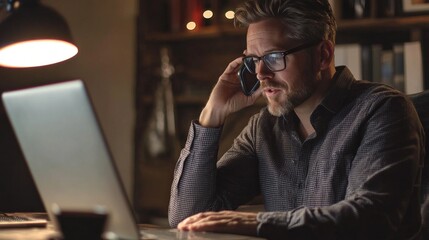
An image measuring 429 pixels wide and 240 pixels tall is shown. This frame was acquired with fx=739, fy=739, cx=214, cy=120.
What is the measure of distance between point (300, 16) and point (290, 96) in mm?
220

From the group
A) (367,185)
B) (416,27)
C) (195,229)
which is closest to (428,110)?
(367,185)

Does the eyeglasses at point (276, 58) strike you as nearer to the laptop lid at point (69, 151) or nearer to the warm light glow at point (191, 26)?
the laptop lid at point (69, 151)

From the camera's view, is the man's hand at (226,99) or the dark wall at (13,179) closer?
the man's hand at (226,99)

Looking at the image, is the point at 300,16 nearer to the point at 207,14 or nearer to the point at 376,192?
the point at 376,192

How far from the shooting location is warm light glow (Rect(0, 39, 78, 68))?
2117 millimetres

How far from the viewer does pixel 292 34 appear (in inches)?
79.5

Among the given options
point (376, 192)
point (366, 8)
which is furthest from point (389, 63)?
point (376, 192)

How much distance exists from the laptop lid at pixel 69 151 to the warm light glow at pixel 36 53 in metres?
0.64

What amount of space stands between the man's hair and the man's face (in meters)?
0.02

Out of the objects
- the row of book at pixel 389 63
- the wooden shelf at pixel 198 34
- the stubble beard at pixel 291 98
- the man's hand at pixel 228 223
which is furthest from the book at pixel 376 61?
the man's hand at pixel 228 223

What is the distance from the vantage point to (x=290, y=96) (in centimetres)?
201

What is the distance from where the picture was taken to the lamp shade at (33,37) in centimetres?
199

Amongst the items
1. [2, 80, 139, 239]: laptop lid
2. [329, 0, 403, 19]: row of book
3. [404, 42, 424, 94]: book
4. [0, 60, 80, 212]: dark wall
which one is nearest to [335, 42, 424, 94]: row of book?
[404, 42, 424, 94]: book

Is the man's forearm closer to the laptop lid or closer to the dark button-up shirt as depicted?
the dark button-up shirt
